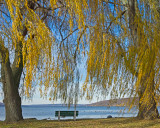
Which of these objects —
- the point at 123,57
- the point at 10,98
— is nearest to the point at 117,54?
the point at 123,57

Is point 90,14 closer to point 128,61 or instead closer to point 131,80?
point 128,61

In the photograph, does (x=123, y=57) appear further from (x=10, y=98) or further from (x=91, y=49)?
(x=10, y=98)

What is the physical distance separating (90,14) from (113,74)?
1.05 meters

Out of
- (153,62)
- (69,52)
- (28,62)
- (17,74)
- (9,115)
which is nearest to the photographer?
(28,62)

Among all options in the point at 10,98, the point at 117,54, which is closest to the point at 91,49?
the point at 117,54

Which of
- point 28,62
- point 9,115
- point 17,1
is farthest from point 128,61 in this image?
point 9,115

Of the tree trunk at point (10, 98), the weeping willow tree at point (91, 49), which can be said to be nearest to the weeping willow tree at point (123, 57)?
the weeping willow tree at point (91, 49)

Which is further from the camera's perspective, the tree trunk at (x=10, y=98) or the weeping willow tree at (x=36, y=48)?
the tree trunk at (x=10, y=98)

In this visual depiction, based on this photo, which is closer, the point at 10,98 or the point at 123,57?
the point at 123,57

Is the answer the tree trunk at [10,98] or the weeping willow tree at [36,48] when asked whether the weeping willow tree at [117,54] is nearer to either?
the weeping willow tree at [36,48]

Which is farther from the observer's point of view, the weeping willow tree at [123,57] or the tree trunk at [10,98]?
the tree trunk at [10,98]

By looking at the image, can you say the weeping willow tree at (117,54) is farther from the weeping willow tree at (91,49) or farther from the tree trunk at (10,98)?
the tree trunk at (10,98)

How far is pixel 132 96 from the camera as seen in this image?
3656 mm

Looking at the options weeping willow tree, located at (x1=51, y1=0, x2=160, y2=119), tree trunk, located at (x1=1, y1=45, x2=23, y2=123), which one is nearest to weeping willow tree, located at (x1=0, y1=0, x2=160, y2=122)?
weeping willow tree, located at (x1=51, y1=0, x2=160, y2=119)
